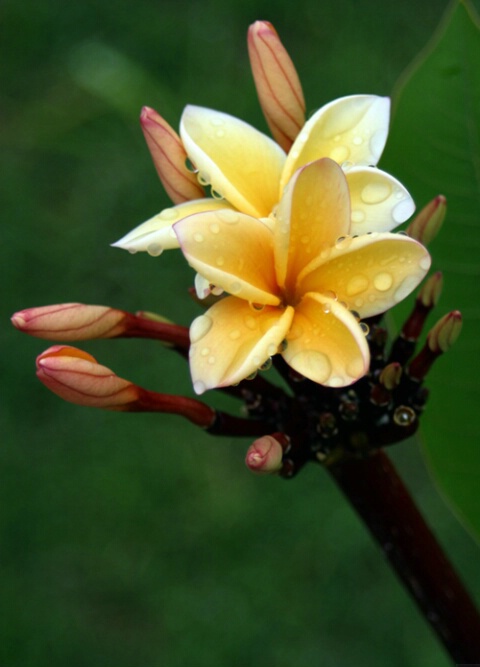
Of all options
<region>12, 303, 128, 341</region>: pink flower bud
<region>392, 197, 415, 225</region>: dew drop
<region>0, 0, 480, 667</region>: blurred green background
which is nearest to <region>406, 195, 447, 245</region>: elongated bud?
<region>392, 197, 415, 225</region>: dew drop

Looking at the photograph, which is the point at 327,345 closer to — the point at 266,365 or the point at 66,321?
the point at 266,365

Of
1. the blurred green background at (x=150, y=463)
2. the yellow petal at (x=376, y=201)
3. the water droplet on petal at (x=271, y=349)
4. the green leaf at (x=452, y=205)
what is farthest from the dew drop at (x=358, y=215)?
the blurred green background at (x=150, y=463)

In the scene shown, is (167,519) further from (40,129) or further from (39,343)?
(40,129)

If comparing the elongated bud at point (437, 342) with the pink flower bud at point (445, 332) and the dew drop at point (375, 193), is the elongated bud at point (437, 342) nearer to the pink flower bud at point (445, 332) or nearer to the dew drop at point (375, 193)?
the pink flower bud at point (445, 332)

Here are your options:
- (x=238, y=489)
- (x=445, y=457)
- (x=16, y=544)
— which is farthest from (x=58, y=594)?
(x=445, y=457)

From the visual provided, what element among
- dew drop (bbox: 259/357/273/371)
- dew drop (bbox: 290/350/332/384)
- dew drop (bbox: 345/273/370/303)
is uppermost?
dew drop (bbox: 345/273/370/303)

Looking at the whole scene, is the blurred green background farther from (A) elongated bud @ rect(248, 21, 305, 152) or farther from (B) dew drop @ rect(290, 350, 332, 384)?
(B) dew drop @ rect(290, 350, 332, 384)
